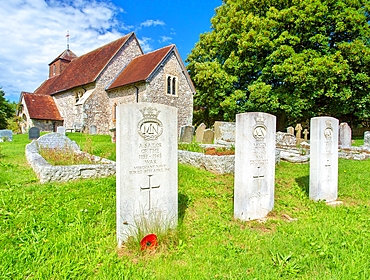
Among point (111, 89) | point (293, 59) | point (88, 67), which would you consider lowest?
point (111, 89)

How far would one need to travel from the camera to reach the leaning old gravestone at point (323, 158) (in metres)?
5.43

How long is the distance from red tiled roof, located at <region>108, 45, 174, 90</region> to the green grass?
53.1 feet

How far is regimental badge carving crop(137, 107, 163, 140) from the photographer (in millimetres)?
3315

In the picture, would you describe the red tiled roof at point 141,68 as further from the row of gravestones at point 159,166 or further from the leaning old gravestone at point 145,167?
the leaning old gravestone at point 145,167

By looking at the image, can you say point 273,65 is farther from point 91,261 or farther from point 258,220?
point 91,261

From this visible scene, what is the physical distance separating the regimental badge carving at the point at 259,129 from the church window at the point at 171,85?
17878 millimetres

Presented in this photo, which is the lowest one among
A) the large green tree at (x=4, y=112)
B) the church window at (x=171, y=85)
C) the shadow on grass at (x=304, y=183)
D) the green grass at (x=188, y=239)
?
the green grass at (x=188, y=239)

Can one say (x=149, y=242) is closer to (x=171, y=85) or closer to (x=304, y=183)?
(x=304, y=183)

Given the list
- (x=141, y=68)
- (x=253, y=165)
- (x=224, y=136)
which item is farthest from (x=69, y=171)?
(x=141, y=68)

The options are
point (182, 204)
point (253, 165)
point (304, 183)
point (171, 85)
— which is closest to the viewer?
point (253, 165)

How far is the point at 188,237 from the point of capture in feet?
11.9

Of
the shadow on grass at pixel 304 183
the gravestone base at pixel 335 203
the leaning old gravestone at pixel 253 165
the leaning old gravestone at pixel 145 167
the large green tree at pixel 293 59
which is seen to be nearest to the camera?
the leaning old gravestone at pixel 145 167

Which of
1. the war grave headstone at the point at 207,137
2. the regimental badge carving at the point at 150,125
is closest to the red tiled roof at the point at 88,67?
the war grave headstone at the point at 207,137

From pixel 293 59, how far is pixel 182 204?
16.6 meters
